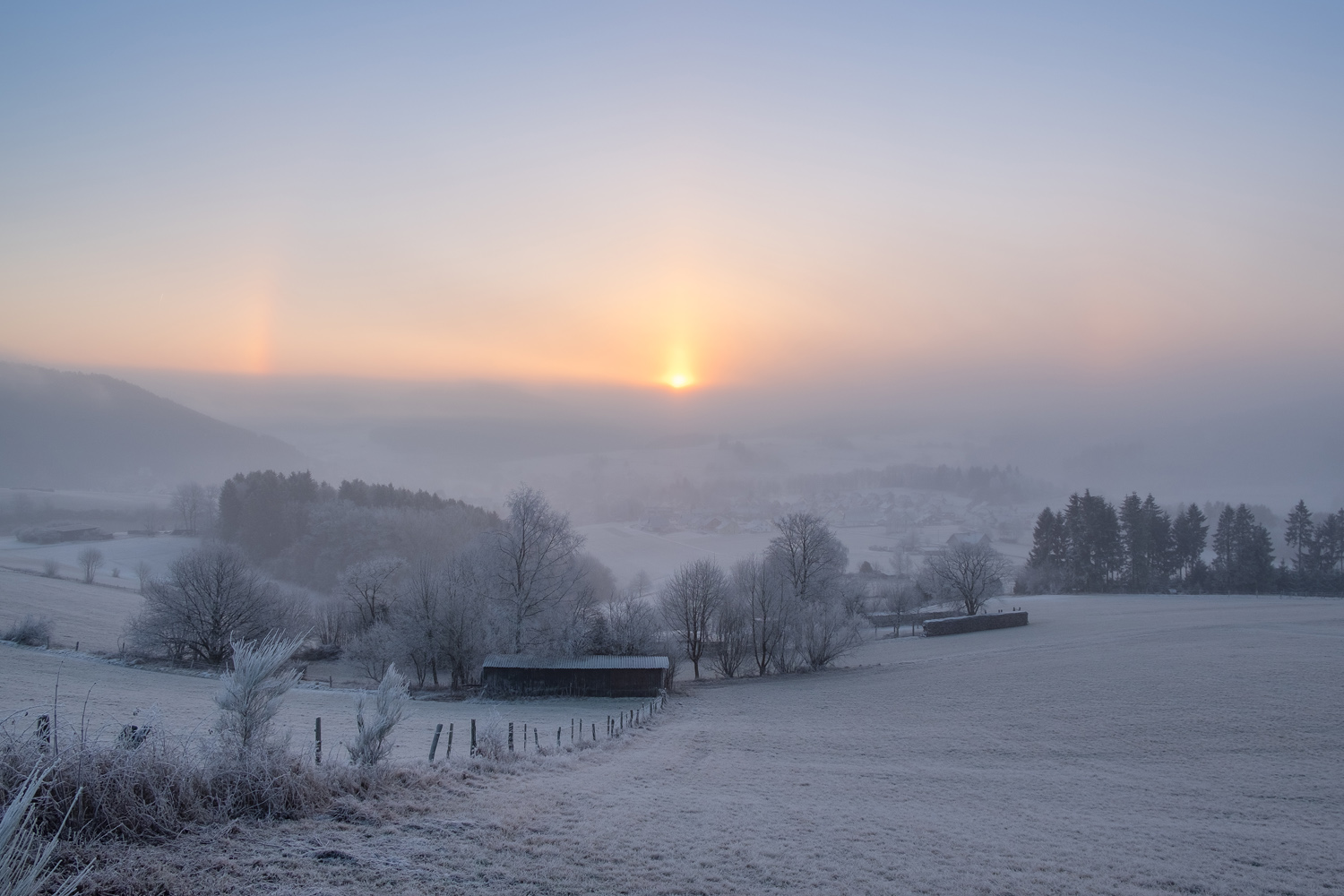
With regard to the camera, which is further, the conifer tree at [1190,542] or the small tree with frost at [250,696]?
the conifer tree at [1190,542]

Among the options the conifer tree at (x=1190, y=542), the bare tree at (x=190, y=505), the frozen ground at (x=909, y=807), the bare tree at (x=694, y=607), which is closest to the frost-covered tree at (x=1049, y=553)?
the conifer tree at (x=1190, y=542)

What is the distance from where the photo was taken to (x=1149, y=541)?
103438mm

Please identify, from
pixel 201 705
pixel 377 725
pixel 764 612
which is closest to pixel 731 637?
pixel 764 612

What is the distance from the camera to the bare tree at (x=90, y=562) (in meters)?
94.2

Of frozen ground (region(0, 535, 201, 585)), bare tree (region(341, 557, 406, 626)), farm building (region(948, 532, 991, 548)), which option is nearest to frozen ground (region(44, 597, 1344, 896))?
bare tree (region(341, 557, 406, 626))

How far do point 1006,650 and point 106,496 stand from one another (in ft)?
690

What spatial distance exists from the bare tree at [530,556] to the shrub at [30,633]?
3036 cm

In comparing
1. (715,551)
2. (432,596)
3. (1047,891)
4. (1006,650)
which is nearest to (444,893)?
(1047,891)

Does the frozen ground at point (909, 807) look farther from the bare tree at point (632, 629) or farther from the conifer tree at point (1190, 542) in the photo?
the conifer tree at point (1190, 542)

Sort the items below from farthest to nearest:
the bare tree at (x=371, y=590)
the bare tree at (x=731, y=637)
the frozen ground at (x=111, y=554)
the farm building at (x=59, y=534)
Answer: the farm building at (x=59, y=534) < the frozen ground at (x=111, y=554) < the bare tree at (x=371, y=590) < the bare tree at (x=731, y=637)

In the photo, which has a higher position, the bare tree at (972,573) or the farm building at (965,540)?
the farm building at (965,540)

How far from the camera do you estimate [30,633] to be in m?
47.4

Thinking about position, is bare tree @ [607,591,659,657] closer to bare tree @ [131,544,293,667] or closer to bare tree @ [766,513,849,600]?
bare tree @ [766,513,849,600]

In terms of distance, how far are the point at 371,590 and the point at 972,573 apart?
2476 inches
